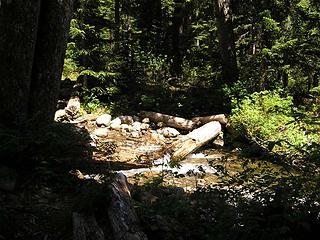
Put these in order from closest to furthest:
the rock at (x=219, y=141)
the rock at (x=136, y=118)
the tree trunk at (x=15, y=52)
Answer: the tree trunk at (x=15, y=52), the rock at (x=219, y=141), the rock at (x=136, y=118)

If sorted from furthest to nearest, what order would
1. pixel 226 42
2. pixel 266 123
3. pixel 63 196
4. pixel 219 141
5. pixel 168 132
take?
pixel 226 42, pixel 168 132, pixel 219 141, pixel 266 123, pixel 63 196

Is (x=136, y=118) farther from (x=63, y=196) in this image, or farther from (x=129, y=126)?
(x=63, y=196)

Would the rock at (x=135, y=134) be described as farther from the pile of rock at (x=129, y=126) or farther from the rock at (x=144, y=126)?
the rock at (x=144, y=126)

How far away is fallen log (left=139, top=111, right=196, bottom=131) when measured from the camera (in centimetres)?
1300

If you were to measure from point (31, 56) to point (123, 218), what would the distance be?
3306mm

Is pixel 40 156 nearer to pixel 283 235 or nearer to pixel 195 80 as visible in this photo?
pixel 283 235

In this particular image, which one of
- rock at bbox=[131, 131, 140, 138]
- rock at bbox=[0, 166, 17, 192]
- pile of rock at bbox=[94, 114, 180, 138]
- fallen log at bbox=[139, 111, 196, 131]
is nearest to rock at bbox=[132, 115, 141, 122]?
pile of rock at bbox=[94, 114, 180, 138]

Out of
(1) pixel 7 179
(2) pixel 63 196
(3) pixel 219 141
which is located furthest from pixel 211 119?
(1) pixel 7 179

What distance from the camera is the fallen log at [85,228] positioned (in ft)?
13.3

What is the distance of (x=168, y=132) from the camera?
12.8 meters

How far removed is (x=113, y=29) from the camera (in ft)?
55.0

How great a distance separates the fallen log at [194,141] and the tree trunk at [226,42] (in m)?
3.75

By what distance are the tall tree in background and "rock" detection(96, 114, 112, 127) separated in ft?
21.9

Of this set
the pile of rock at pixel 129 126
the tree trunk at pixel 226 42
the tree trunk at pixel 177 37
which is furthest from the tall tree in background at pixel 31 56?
the tree trunk at pixel 177 37
